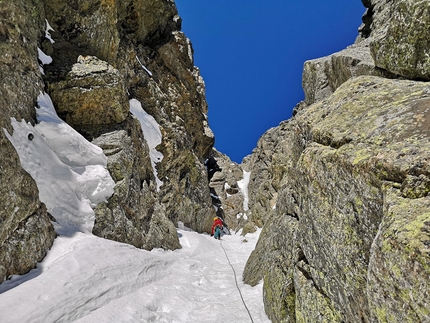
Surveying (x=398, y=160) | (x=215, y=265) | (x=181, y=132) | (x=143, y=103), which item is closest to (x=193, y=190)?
(x=181, y=132)

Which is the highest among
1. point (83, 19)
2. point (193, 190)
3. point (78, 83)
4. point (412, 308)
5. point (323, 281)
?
point (83, 19)

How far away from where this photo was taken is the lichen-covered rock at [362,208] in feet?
11.3

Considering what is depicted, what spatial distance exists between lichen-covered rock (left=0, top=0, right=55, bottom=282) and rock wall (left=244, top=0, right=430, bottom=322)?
25.8 feet

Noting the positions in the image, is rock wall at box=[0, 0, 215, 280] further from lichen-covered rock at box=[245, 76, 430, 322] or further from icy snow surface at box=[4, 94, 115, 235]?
lichen-covered rock at box=[245, 76, 430, 322]

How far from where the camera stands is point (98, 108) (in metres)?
17.6

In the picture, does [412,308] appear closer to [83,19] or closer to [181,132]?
[83,19]

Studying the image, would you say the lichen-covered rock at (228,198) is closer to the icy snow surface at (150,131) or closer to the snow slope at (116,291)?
the icy snow surface at (150,131)

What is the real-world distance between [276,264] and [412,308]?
210 inches

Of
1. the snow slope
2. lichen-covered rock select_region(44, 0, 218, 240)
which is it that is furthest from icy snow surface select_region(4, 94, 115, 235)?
the snow slope

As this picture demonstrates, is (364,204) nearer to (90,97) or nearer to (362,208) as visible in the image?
(362,208)

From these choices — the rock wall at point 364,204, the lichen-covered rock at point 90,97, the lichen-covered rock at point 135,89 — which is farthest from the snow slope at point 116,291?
the lichen-covered rock at point 90,97

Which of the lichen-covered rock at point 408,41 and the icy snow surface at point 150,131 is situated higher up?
the icy snow surface at point 150,131

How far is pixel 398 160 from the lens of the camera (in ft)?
13.8

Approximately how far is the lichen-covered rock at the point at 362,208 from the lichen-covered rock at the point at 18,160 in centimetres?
789
